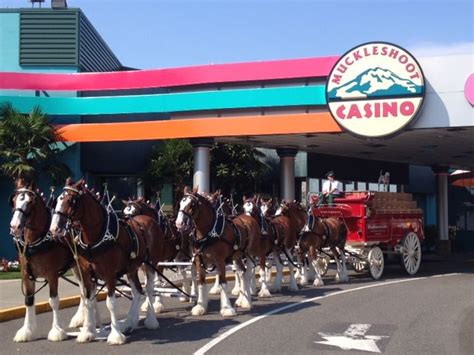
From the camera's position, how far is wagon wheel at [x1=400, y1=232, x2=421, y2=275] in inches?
750

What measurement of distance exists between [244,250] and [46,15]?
16500 mm

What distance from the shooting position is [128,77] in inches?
913

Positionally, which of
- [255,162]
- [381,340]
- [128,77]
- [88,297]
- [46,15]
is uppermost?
[46,15]

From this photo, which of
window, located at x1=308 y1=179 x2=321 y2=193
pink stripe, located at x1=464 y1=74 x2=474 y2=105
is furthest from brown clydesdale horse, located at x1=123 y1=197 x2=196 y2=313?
window, located at x1=308 y1=179 x2=321 y2=193

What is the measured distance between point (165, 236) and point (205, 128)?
29.0 ft

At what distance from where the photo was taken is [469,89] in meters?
18.0

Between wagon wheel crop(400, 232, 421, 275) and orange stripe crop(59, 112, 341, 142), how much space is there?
3790 millimetres

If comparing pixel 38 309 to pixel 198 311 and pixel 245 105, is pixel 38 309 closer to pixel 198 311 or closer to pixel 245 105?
pixel 198 311

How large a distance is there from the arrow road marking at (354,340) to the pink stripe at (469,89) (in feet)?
32.0

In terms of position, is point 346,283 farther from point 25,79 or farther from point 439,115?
point 25,79

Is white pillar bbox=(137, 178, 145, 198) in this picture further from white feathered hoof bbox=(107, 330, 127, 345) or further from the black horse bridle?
white feathered hoof bbox=(107, 330, 127, 345)

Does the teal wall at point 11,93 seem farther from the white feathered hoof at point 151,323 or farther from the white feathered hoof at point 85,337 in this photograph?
the white feathered hoof at point 85,337

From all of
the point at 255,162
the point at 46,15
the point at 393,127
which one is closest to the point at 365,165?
the point at 255,162

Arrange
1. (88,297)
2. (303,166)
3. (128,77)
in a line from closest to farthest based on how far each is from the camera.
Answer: (88,297), (128,77), (303,166)
